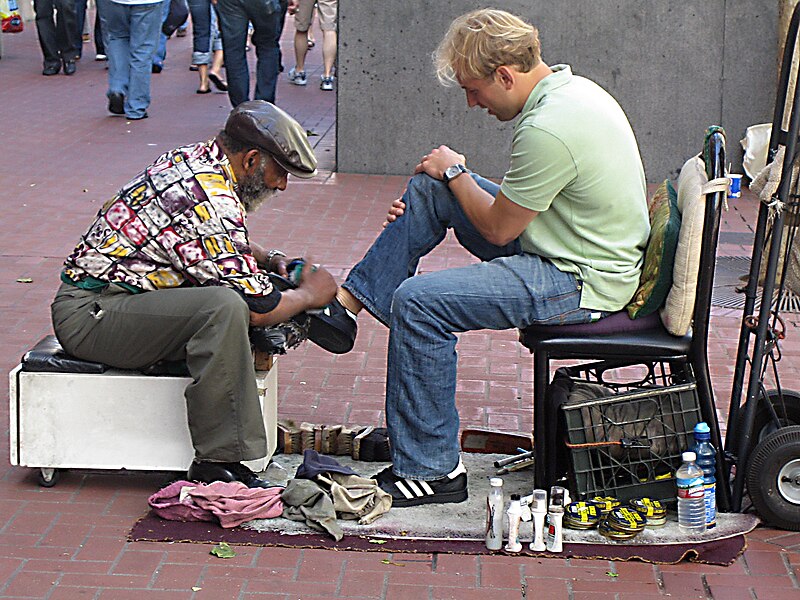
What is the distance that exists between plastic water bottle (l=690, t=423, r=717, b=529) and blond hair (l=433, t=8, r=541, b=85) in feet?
4.09

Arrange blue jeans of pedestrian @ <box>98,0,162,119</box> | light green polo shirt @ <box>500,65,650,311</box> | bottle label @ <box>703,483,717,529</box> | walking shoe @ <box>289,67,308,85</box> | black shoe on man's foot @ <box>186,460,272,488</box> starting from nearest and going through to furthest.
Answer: light green polo shirt @ <box>500,65,650,311</box>
bottle label @ <box>703,483,717,529</box>
black shoe on man's foot @ <box>186,460,272,488</box>
blue jeans of pedestrian @ <box>98,0,162,119</box>
walking shoe @ <box>289,67,308,85</box>

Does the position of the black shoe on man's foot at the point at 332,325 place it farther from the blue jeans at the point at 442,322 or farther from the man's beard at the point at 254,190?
the man's beard at the point at 254,190

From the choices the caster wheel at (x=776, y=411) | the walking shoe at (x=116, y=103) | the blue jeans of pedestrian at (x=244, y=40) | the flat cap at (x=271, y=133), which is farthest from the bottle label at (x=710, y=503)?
the walking shoe at (x=116, y=103)

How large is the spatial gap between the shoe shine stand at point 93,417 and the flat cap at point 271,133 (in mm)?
737

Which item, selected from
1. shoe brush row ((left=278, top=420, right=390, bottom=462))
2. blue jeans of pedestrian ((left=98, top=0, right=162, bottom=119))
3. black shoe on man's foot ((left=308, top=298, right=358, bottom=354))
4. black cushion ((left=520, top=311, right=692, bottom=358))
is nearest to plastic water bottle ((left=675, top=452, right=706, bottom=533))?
black cushion ((left=520, top=311, right=692, bottom=358))

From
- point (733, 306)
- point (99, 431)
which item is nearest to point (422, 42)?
point (733, 306)

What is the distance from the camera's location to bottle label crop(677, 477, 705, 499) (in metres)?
3.69

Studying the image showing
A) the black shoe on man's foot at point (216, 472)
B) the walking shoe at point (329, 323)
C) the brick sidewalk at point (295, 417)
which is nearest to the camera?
the brick sidewalk at point (295, 417)

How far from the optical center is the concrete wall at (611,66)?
8.92 meters

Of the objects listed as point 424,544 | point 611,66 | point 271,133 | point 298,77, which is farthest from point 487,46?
point 298,77

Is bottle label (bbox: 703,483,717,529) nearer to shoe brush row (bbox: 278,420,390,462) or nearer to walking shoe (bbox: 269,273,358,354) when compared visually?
shoe brush row (bbox: 278,420,390,462)

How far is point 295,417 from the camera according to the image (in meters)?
4.71

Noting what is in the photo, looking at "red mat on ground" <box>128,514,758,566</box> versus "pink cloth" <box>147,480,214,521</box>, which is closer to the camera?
"red mat on ground" <box>128,514,758,566</box>

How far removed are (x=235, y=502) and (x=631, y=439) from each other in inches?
49.3
